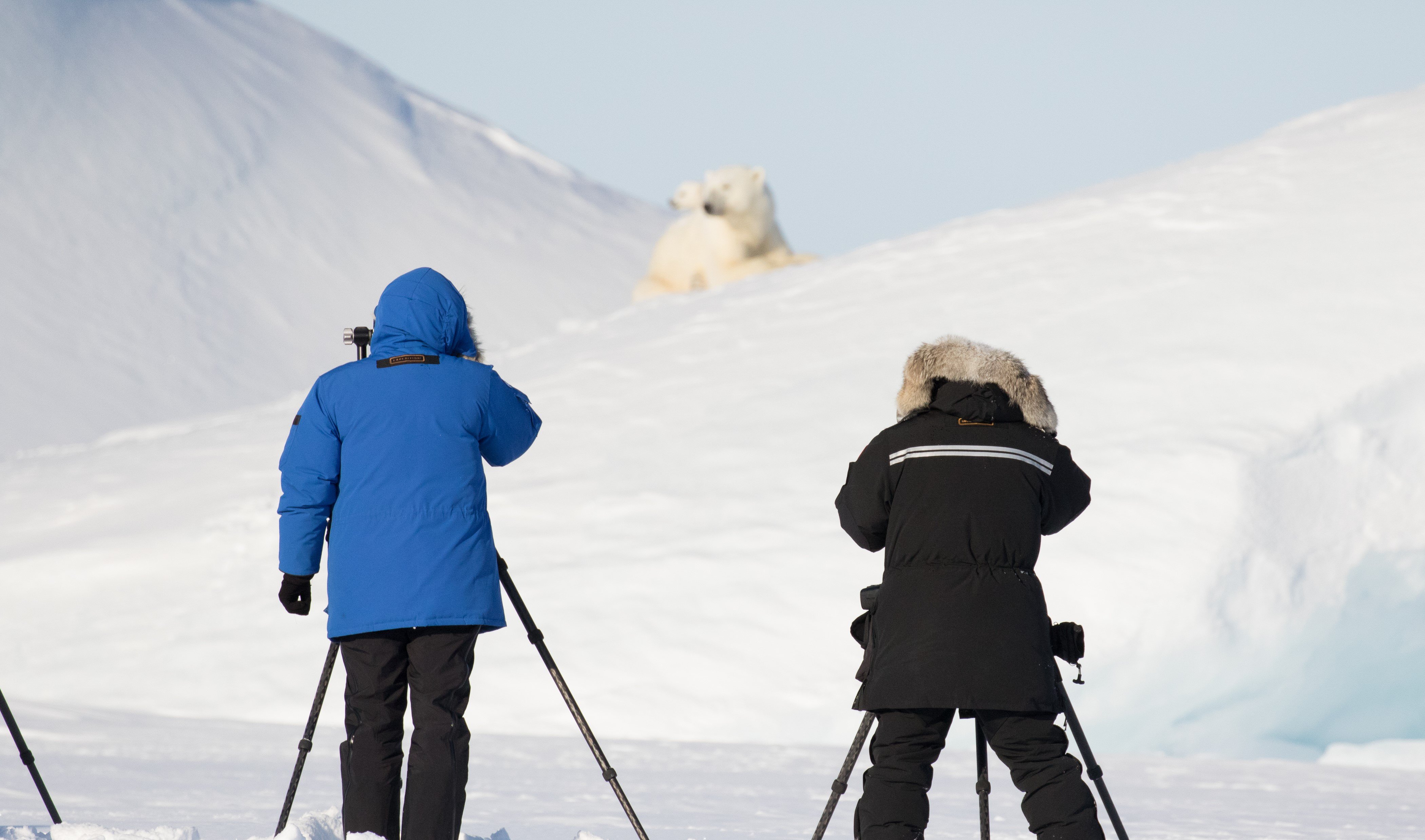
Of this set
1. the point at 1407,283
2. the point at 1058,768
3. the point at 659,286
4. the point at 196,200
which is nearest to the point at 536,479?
the point at 1407,283

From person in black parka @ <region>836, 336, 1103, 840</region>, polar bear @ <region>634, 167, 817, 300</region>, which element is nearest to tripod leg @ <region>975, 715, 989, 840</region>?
person in black parka @ <region>836, 336, 1103, 840</region>

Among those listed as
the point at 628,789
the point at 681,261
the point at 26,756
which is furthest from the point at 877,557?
the point at 681,261

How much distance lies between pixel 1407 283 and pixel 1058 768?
220 inches

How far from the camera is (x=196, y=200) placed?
3197cm

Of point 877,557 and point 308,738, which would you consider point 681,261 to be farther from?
point 308,738

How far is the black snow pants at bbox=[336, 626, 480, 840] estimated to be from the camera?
Answer: 271 cm

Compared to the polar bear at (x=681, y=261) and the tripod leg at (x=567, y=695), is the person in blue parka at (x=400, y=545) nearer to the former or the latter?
the tripod leg at (x=567, y=695)

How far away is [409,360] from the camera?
9.30 ft

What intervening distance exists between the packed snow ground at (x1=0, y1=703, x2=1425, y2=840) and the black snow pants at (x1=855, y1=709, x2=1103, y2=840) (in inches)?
45.6

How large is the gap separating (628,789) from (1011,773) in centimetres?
197

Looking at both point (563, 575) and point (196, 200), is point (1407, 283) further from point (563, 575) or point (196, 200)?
point (196, 200)

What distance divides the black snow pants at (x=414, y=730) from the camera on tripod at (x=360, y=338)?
24.1 inches

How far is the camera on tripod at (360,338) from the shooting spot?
119 inches

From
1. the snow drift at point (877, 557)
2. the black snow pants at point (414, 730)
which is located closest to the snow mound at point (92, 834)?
the black snow pants at point (414, 730)
